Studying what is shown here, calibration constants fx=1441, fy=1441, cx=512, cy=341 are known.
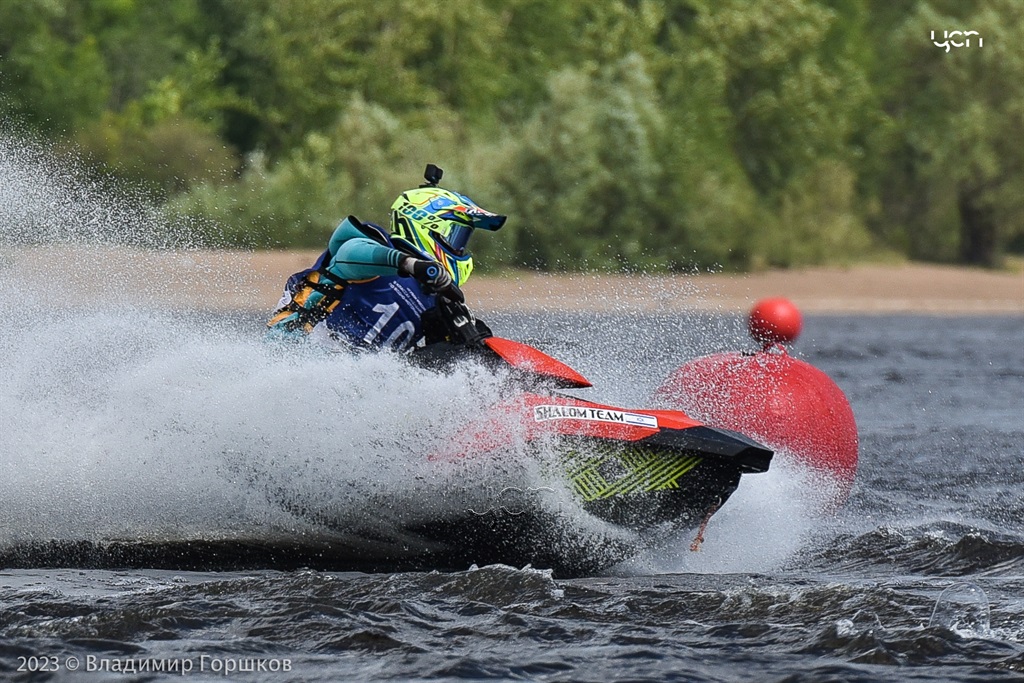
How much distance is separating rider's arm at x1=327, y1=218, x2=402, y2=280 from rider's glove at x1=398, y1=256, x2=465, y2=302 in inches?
3.8

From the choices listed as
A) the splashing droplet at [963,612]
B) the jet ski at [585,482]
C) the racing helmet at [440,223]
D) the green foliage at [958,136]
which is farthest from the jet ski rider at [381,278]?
the green foliage at [958,136]

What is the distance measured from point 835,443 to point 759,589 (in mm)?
2105

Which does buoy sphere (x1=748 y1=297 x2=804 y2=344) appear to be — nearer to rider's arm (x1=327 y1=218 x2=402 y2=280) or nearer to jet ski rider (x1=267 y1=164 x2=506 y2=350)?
jet ski rider (x1=267 y1=164 x2=506 y2=350)

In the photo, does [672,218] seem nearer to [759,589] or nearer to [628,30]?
[628,30]

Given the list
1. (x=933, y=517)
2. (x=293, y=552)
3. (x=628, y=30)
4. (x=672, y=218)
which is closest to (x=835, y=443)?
(x=933, y=517)

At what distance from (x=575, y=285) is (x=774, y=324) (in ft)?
84.7

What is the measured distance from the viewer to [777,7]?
4441 centimetres

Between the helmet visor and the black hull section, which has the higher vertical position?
the helmet visor

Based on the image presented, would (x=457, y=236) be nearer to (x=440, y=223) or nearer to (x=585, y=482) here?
(x=440, y=223)

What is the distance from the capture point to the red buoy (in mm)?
8227

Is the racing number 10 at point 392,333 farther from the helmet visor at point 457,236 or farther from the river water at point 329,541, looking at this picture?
the helmet visor at point 457,236

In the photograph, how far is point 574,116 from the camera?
36156 millimetres

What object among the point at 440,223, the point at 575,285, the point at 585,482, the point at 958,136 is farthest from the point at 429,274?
the point at 958,136
